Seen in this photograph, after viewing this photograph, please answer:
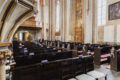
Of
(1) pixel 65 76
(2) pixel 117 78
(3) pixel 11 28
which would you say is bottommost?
(2) pixel 117 78

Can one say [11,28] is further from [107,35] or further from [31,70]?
[107,35]

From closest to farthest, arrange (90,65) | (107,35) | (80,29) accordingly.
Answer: (90,65) < (107,35) < (80,29)

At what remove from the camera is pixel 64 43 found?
10547mm

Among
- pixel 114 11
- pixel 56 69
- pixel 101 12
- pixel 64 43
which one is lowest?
pixel 56 69

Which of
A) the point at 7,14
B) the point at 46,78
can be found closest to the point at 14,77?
the point at 46,78

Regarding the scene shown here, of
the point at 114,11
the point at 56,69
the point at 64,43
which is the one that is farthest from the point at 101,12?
the point at 56,69

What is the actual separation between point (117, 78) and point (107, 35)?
8.22 metres

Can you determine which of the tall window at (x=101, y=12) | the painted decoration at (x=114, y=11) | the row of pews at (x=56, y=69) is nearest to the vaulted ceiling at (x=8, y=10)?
the row of pews at (x=56, y=69)

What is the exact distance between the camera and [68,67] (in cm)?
257

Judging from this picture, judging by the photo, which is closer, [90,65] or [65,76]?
[65,76]

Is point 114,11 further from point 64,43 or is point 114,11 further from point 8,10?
point 8,10

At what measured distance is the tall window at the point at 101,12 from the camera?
11435mm

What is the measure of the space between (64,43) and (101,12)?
22.2 ft

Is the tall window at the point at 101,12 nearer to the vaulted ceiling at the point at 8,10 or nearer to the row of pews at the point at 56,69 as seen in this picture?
the row of pews at the point at 56,69
